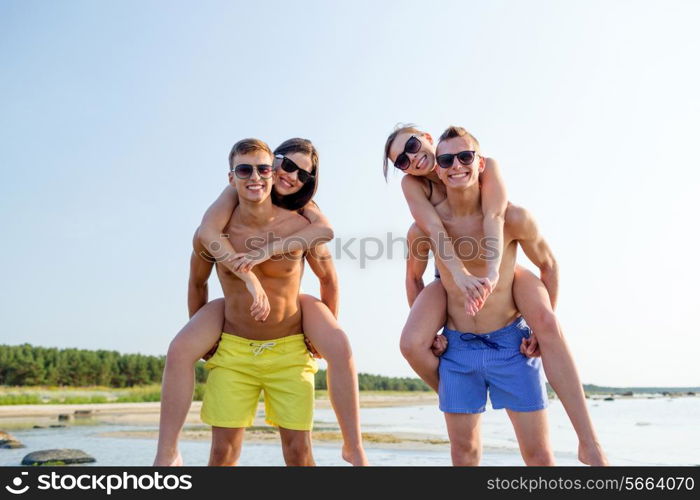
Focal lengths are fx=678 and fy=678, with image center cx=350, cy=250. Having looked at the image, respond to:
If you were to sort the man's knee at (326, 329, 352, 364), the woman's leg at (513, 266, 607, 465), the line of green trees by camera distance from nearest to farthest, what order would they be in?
1. the woman's leg at (513, 266, 607, 465)
2. the man's knee at (326, 329, 352, 364)
3. the line of green trees

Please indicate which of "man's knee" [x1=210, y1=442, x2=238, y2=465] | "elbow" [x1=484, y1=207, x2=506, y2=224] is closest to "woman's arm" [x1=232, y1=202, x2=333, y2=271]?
"elbow" [x1=484, y1=207, x2=506, y2=224]

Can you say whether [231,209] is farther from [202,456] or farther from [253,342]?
[202,456]

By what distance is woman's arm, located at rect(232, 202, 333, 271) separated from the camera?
4664 millimetres

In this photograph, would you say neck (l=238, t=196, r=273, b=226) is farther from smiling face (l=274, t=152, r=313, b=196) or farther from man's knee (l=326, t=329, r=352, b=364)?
man's knee (l=326, t=329, r=352, b=364)

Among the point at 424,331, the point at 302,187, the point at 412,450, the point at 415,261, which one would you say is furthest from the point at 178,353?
the point at 412,450

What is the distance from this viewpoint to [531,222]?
15.8ft

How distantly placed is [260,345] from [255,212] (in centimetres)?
97

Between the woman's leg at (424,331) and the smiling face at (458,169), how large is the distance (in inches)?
30.7

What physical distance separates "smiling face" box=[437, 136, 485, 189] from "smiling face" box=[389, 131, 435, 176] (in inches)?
9.4

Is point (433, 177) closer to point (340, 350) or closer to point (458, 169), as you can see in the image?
point (458, 169)

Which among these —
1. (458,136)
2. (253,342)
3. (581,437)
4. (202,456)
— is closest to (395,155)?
(458,136)

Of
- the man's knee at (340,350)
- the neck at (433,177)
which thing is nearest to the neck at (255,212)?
the man's knee at (340,350)
